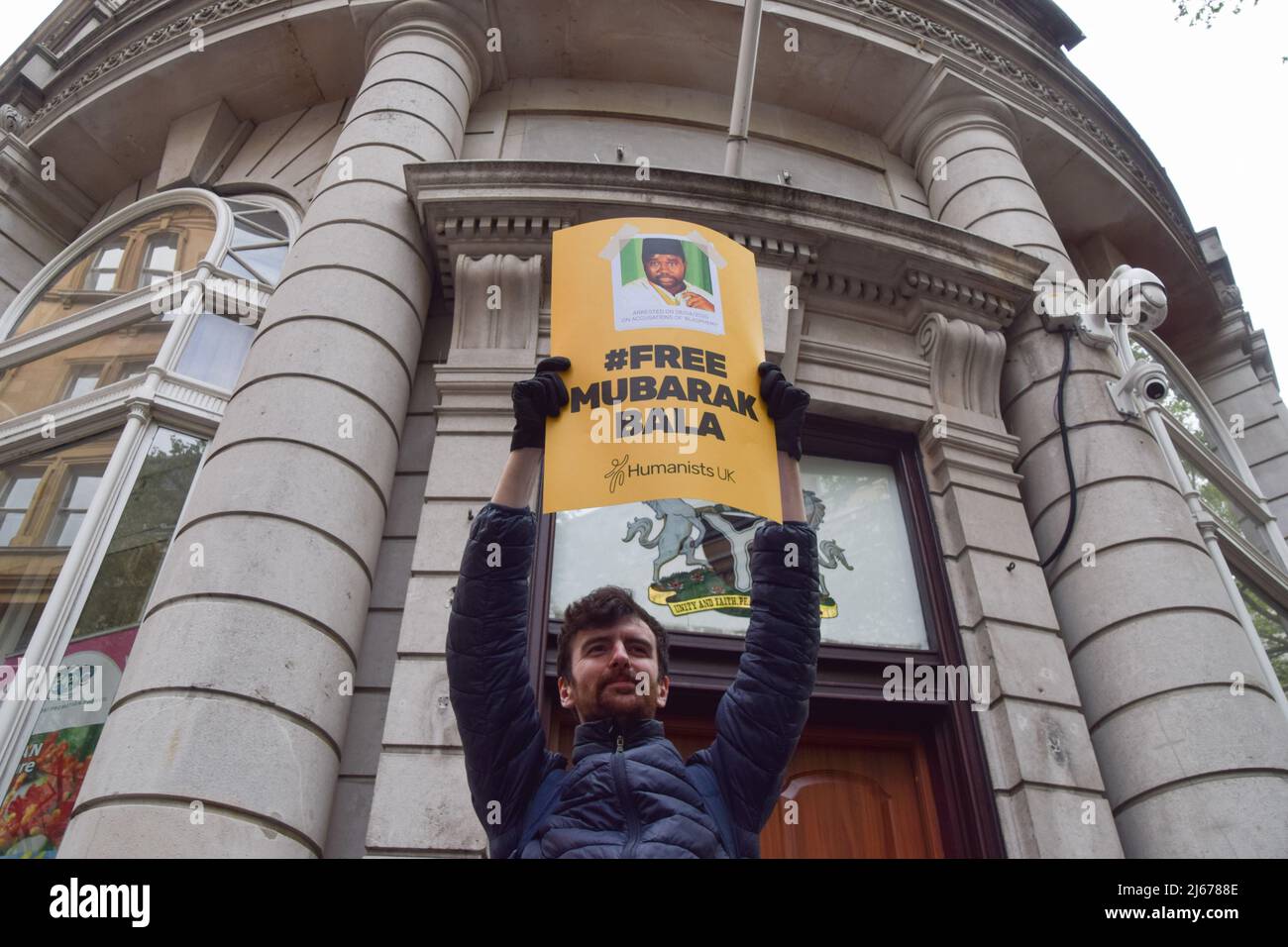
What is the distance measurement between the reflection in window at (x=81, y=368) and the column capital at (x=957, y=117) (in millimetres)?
7713

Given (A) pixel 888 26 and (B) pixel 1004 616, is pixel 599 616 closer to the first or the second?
(B) pixel 1004 616

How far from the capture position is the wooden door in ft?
16.8

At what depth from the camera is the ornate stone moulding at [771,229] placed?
6.55 m

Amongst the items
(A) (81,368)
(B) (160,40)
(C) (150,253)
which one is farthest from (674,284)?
(B) (160,40)

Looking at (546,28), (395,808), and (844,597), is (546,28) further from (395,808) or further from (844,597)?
(395,808)

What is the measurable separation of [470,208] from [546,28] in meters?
3.39

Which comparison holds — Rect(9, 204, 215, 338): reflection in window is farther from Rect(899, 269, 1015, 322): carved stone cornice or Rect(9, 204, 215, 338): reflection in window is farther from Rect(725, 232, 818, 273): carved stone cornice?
Rect(899, 269, 1015, 322): carved stone cornice

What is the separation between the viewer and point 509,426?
5922 millimetres

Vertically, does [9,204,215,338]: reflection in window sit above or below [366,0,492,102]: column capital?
below

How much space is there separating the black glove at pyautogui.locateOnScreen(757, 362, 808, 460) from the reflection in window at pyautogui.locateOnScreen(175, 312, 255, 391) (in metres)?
5.07

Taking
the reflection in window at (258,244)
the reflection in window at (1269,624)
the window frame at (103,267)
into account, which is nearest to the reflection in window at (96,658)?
the reflection in window at (258,244)

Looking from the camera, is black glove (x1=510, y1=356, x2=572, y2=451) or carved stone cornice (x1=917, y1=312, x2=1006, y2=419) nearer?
black glove (x1=510, y1=356, x2=572, y2=451)

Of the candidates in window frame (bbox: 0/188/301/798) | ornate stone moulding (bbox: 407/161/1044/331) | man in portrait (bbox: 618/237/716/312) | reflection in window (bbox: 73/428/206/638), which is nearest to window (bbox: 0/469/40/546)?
window frame (bbox: 0/188/301/798)
